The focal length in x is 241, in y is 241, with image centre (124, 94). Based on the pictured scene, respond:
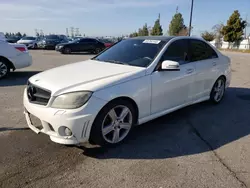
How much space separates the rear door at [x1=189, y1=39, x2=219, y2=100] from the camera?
15.1ft

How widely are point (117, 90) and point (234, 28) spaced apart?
46.9 m

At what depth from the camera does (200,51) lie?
15.9 feet

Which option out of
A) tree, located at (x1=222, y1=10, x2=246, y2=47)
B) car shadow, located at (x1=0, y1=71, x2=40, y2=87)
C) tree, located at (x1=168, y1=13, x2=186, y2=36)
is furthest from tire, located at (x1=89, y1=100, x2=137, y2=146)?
→ tree, located at (x1=168, y1=13, x2=186, y2=36)

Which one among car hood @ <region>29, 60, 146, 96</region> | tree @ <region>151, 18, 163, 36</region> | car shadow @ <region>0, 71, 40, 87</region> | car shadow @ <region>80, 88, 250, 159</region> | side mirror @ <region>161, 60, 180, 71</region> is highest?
tree @ <region>151, 18, 163, 36</region>

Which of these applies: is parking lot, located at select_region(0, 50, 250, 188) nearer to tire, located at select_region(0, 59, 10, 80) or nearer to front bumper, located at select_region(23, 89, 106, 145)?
front bumper, located at select_region(23, 89, 106, 145)

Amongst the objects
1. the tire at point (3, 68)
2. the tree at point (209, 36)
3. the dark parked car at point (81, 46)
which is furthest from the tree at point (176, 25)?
the tire at point (3, 68)

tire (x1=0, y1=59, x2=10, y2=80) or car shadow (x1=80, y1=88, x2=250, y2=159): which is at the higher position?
tire (x1=0, y1=59, x2=10, y2=80)

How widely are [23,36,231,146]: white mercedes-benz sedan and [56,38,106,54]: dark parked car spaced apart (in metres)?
16.7

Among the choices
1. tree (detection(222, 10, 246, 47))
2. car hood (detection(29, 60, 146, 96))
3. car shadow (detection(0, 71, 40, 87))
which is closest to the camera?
car hood (detection(29, 60, 146, 96))

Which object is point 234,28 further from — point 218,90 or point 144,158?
point 144,158

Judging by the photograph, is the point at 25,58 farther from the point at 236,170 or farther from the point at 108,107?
the point at 236,170

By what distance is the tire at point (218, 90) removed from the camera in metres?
5.32

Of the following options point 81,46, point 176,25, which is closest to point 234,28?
point 176,25

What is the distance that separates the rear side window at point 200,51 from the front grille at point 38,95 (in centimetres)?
275
